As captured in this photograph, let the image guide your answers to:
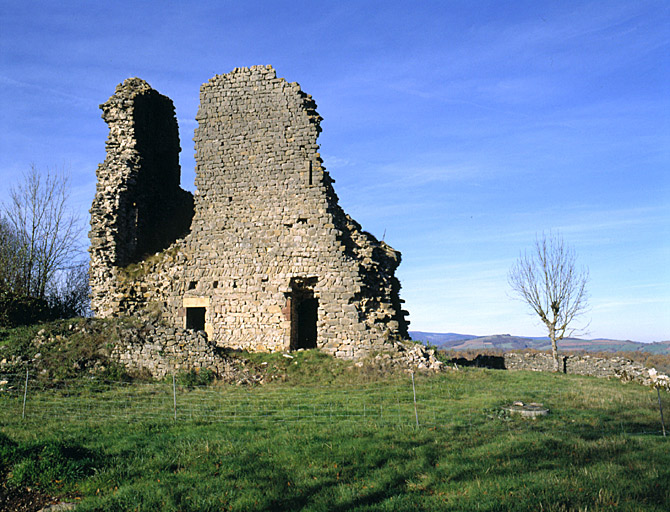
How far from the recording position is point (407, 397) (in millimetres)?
11219

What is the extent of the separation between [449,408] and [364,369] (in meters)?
4.27

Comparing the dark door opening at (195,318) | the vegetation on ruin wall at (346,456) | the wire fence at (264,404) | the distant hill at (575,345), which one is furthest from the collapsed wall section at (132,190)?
the distant hill at (575,345)

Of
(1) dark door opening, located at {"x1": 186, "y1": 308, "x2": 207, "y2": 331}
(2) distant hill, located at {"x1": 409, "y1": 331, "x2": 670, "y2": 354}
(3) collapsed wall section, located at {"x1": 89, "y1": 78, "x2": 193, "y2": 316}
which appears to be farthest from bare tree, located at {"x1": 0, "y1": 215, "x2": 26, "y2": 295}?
(2) distant hill, located at {"x1": 409, "y1": 331, "x2": 670, "y2": 354}

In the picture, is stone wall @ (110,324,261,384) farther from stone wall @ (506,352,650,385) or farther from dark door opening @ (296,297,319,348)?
stone wall @ (506,352,650,385)

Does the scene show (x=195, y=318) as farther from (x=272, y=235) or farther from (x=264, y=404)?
(x=264, y=404)

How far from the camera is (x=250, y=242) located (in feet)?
54.9

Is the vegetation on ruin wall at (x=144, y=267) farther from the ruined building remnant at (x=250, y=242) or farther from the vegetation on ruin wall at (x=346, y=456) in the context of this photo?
the vegetation on ruin wall at (x=346, y=456)

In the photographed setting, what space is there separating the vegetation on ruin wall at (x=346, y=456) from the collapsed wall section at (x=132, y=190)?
7138 mm

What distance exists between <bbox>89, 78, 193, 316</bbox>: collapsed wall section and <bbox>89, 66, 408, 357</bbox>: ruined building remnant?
0.16 ft

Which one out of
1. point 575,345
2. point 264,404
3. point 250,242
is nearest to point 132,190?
point 250,242

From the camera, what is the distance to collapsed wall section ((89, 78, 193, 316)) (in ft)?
57.5

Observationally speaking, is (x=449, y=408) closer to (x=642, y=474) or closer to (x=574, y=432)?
(x=574, y=432)

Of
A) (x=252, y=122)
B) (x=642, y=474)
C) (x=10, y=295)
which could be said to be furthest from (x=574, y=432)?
(x=10, y=295)

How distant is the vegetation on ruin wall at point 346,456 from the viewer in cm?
564
